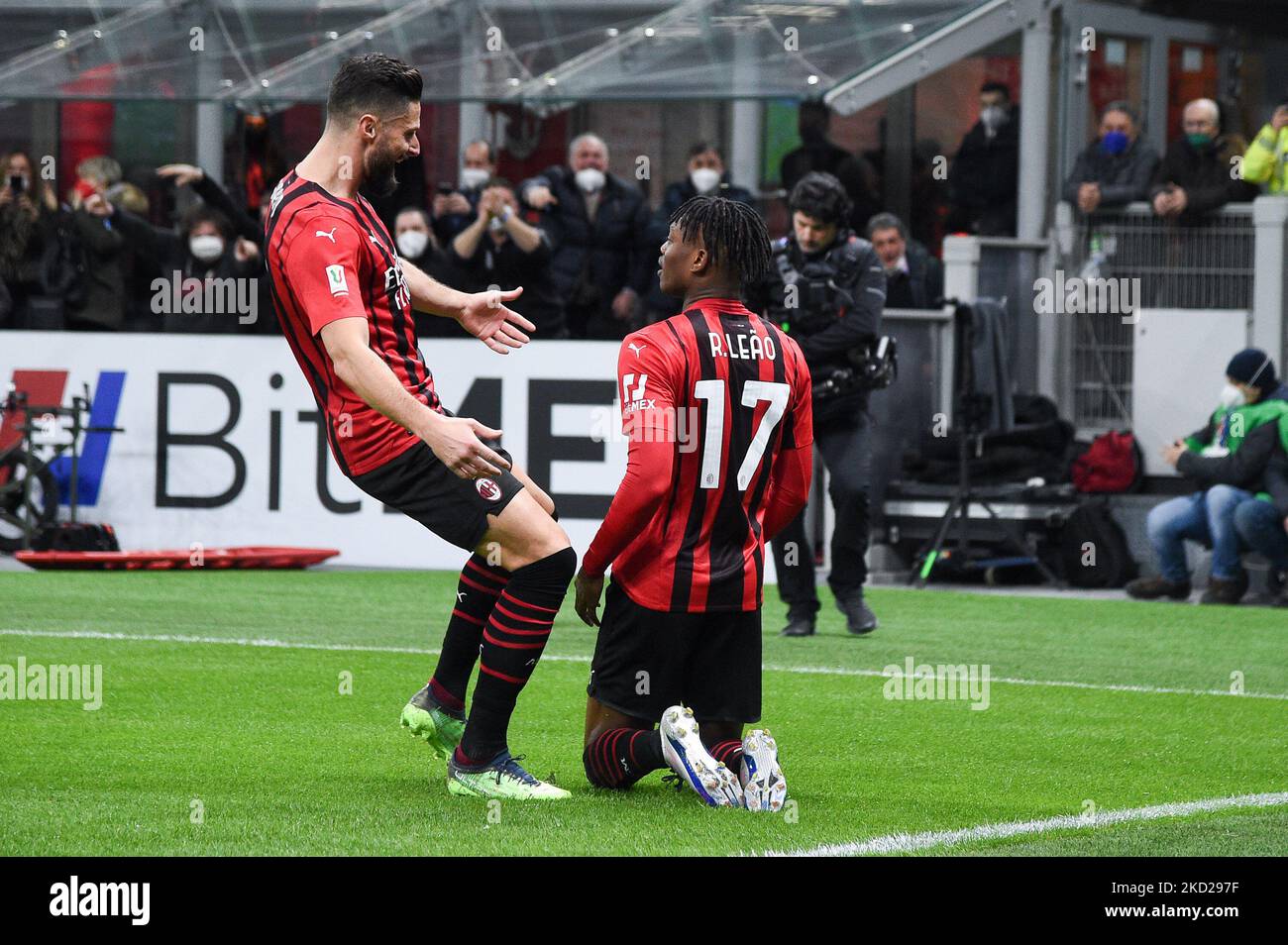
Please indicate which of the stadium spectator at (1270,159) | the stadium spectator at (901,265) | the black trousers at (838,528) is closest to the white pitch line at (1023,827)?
the black trousers at (838,528)

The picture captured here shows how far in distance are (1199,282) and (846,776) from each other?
10.1 m

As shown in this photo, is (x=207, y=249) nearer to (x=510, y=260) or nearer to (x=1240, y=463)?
(x=510, y=260)

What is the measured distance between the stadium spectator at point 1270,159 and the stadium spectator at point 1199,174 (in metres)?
0.14

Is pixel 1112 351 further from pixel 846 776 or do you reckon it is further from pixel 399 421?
pixel 399 421

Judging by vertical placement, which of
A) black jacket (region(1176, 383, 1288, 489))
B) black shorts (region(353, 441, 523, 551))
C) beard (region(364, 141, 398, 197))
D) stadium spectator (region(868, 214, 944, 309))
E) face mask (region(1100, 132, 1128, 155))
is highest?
face mask (region(1100, 132, 1128, 155))

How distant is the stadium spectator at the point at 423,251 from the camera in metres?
15.2

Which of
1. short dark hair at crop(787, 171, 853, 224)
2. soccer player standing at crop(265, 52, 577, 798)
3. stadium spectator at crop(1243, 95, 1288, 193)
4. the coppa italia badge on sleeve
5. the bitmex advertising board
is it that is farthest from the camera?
stadium spectator at crop(1243, 95, 1288, 193)

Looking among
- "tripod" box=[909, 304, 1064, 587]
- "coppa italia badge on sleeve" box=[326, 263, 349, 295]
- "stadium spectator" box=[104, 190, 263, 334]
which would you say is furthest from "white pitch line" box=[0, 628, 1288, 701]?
"stadium spectator" box=[104, 190, 263, 334]

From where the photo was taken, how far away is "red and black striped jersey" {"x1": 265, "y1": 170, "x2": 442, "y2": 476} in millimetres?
5715

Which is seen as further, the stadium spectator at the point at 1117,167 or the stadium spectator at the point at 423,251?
the stadium spectator at the point at 1117,167

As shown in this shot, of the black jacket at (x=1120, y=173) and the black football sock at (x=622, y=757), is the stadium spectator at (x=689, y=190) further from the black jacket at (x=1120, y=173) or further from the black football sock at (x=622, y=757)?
the black football sock at (x=622, y=757)

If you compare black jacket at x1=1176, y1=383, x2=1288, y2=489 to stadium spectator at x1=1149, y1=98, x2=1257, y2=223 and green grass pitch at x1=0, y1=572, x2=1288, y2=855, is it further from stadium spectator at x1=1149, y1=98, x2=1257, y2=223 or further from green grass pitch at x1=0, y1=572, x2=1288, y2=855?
stadium spectator at x1=1149, y1=98, x2=1257, y2=223

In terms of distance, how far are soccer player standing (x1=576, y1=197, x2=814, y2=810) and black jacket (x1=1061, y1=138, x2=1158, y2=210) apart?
34.0ft
